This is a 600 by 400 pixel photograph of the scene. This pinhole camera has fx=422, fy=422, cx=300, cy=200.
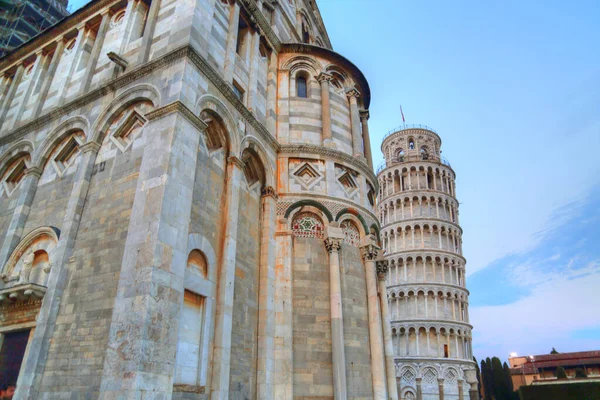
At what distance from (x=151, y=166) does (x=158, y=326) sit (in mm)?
3935

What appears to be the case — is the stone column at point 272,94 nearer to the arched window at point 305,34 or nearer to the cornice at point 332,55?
the cornice at point 332,55

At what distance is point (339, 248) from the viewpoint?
15367mm

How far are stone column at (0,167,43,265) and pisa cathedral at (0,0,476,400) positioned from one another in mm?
71

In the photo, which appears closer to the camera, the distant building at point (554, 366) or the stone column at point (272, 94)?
the stone column at point (272, 94)

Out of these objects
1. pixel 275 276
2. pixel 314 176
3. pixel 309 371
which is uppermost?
pixel 314 176

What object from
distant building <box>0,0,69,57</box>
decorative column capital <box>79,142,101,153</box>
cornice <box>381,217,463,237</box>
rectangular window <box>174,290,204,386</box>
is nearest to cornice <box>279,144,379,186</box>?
decorative column capital <box>79,142,101,153</box>

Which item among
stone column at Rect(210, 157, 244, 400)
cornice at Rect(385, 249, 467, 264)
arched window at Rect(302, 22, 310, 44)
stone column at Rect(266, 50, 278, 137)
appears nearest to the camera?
stone column at Rect(210, 157, 244, 400)

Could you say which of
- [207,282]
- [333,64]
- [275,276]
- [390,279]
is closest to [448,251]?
[390,279]

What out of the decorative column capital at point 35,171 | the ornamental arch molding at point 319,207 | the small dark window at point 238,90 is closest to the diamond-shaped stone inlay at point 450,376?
the ornamental arch molding at point 319,207

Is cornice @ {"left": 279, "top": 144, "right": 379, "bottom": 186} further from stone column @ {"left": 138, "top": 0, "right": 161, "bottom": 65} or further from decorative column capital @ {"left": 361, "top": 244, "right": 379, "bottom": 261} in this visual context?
stone column @ {"left": 138, "top": 0, "right": 161, "bottom": 65}

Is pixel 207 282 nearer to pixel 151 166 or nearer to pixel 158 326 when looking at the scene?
pixel 158 326

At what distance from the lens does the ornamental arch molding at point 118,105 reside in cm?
1238

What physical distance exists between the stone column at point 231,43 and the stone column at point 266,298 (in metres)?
4.15

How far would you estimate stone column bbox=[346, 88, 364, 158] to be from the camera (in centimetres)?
1856
